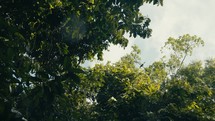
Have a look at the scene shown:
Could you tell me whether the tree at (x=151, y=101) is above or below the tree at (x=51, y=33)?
above

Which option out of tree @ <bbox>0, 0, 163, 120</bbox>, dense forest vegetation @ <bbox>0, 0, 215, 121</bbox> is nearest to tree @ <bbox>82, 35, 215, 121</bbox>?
dense forest vegetation @ <bbox>0, 0, 215, 121</bbox>

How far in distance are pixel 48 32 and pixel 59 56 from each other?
138cm

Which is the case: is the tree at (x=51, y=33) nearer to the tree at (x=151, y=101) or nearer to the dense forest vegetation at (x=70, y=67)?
the dense forest vegetation at (x=70, y=67)

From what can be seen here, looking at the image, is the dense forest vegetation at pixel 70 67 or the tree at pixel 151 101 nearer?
the dense forest vegetation at pixel 70 67

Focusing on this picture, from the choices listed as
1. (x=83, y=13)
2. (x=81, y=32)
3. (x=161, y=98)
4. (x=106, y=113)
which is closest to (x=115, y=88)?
(x=106, y=113)

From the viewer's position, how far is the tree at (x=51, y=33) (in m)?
3.62

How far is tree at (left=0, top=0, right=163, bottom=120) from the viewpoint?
11.9 feet

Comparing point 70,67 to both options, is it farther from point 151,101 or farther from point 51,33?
point 151,101

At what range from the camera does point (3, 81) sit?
11.8ft

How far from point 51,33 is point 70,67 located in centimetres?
489

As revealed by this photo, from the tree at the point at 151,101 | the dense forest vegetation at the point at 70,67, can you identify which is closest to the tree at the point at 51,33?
the dense forest vegetation at the point at 70,67

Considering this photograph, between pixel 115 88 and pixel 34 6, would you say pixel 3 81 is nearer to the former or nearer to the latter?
pixel 34 6

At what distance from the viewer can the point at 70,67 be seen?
3.24 metres

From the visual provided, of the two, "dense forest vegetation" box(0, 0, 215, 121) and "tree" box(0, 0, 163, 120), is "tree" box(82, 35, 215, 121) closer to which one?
"dense forest vegetation" box(0, 0, 215, 121)
